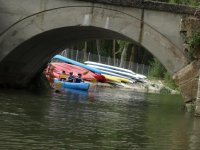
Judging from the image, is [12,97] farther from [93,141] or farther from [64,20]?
[93,141]

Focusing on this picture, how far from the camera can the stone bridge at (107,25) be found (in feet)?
62.3

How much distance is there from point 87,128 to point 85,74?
83.9ft

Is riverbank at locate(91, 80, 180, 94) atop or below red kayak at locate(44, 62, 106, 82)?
below

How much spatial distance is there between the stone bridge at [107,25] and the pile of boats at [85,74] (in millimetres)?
7681

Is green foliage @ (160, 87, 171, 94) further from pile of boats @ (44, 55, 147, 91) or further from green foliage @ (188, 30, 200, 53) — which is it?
green foliage @ (188, 30, 200, 53)

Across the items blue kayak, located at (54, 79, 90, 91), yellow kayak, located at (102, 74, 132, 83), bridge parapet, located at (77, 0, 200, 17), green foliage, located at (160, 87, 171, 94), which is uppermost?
bridge parapet, located at (77, 0, 200, 17)

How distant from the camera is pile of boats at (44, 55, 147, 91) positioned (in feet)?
101

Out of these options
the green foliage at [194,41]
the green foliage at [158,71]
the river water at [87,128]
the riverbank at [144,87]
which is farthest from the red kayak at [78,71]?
the green foliage at [194,41]

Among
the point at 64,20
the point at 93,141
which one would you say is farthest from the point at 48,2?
the point at 93,141

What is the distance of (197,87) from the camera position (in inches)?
738

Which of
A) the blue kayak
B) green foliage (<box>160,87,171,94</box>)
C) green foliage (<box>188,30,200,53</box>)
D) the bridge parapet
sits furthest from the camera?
green foliage (<box>160,87,171,94</box>)

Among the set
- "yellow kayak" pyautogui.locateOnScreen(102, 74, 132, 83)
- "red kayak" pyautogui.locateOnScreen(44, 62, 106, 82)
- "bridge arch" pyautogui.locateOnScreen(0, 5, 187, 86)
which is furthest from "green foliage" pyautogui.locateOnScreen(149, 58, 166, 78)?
"bridge arch" pyautogui.locateOnScreen(0, 5, 187, 86)

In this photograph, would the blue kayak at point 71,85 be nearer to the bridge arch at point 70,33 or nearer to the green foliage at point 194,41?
the bridge arch at point 70,33

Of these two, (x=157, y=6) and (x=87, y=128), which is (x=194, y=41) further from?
(x=87, y=128)
